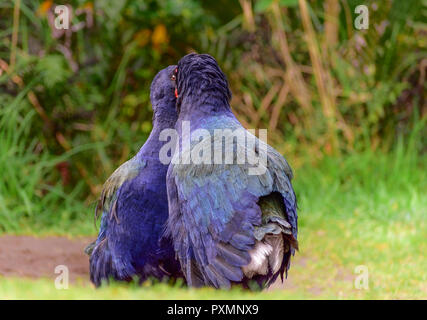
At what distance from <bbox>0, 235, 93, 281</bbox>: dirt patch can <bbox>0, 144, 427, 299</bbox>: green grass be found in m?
0.30

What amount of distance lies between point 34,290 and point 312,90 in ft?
15.3

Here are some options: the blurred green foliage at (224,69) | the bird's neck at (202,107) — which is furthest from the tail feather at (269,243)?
the blurred green foliage at (224,69)

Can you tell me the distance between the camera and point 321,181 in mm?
6508

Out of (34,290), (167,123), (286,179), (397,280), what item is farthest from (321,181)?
(34,290)

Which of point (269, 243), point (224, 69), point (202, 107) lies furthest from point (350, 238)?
point (224, 69)

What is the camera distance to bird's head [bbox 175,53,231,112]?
363 cm

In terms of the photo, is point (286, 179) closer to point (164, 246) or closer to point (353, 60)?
point (164, 246)

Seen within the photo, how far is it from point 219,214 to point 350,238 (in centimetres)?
247

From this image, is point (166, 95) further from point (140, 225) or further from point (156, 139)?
point (140, 225)

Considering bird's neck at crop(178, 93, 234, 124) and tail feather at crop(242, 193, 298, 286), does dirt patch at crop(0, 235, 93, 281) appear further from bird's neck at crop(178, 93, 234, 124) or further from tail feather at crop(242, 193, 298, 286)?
tail feather at crop(242, 193, 298, 286)

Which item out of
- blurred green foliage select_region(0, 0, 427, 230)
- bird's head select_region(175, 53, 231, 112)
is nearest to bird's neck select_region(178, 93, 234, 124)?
bird's head select_region(175, 53, 231, 112)

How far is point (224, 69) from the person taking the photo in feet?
23.6

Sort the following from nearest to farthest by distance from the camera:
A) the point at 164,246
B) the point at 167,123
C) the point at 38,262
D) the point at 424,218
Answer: the point at 164,246
the point at 167,123
the point at 38,262
the point at 424,218

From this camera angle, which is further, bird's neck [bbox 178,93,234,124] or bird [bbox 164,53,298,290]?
bird's neck [bbox 178,93,234,124]
